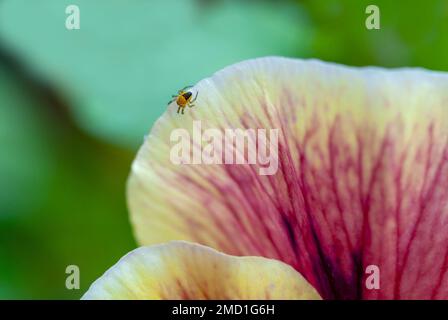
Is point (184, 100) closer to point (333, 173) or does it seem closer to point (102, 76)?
point (333, 173)

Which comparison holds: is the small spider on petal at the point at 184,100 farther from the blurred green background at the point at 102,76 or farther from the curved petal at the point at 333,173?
the blurred green background at the point at 102,76

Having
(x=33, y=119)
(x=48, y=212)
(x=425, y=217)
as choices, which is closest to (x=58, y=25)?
(x=33, y=119)

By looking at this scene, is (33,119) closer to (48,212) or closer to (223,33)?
(48,212)

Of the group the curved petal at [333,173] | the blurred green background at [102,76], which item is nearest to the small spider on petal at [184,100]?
the curved petal at [333,173]

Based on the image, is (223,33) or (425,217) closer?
(425,217)

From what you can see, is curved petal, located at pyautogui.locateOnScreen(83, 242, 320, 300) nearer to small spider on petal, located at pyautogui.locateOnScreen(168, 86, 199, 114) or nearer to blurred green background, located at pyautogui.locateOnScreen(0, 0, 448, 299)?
small spider on petal, located at pyautogui.locateOnScreen(168, 86, 199, 114)

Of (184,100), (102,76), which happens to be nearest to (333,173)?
(184,100)
